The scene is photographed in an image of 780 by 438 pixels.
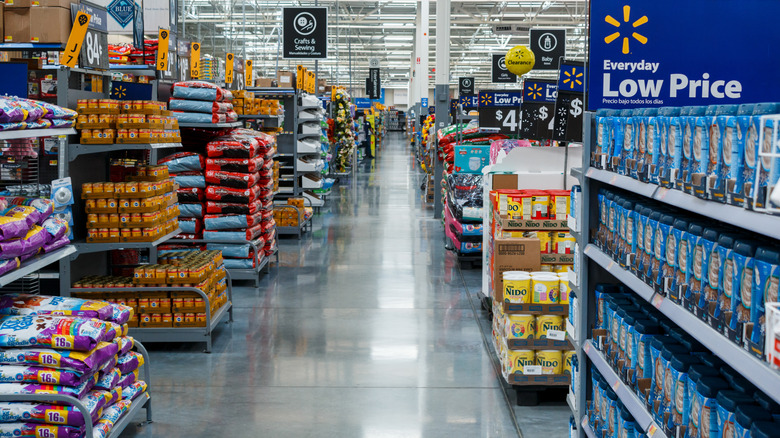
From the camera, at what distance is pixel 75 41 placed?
5207 mm

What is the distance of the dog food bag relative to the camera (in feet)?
12.2

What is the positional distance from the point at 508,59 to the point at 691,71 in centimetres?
793

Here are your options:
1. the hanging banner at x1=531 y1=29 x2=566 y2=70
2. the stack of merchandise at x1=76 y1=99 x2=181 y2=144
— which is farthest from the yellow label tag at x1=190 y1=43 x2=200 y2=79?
the hanging banner at x1=531 y1=29 x2=566 y2=70

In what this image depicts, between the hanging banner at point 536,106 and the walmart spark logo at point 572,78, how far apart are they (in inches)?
44.9

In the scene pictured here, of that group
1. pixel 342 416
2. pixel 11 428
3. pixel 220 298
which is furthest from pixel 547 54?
pixel 11 428

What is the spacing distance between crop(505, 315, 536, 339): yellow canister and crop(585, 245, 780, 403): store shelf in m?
1.95

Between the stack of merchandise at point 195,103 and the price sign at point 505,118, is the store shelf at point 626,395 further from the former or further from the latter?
the price sign at point 505,118

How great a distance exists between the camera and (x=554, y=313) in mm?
4977

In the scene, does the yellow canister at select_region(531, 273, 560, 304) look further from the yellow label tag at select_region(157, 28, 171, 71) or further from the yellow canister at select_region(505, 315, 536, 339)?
the yellow label tag at select_region(157, 28, 171, 71)

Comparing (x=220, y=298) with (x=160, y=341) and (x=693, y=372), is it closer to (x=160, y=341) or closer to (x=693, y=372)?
(x=160, y=341)

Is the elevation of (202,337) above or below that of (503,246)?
below

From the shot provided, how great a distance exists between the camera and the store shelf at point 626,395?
8.51ft

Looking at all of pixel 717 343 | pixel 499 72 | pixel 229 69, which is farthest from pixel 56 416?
pixel 499 72

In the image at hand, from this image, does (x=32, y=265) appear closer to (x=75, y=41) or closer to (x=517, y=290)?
(x=75, y=41)
